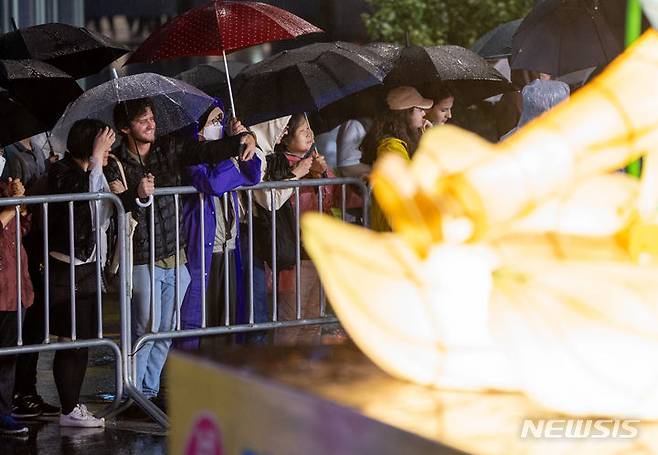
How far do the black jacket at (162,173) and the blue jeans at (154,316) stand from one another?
12cm

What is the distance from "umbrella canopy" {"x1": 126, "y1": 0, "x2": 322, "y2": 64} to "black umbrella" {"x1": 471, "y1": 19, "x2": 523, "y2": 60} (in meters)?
4.07

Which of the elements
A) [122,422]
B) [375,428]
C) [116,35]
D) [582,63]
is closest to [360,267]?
[375,428]

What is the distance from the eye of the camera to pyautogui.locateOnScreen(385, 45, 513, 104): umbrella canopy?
9.05 metres

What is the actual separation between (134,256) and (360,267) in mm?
4372

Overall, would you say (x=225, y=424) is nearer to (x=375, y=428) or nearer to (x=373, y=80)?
(x=375, y=428)

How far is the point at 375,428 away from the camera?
315 centimetres

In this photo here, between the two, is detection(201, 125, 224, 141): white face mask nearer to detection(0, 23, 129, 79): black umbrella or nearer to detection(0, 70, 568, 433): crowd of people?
detection(0, 70, 568, 433): crowd of people

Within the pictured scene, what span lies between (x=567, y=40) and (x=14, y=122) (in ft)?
12.7

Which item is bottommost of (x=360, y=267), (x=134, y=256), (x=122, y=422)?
(x=122, y=422)

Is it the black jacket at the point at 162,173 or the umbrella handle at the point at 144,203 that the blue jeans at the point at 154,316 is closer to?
the black jacket at the point at 162,173

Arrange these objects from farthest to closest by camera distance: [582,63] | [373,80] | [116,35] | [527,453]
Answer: [116,35] < [582,63] < [373,80] < [527,453]

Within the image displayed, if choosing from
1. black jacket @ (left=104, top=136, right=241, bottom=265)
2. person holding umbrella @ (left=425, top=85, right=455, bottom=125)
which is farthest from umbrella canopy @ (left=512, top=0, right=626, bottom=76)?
black jacket @ (left=104, top=136, right=241, bottom=265)

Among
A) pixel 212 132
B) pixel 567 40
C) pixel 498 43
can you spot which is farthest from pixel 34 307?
pixel 498 43

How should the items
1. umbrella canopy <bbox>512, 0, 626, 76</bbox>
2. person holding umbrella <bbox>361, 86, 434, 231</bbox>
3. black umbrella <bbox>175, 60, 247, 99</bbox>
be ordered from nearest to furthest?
person holding umbrella <bbox>361, 86, 434, 231</bbox> < umbrella canopy <bbox>512, 0, 626, 76</bbox> < black umbrella <bbox>175, 60, 247, 99</bbox>
